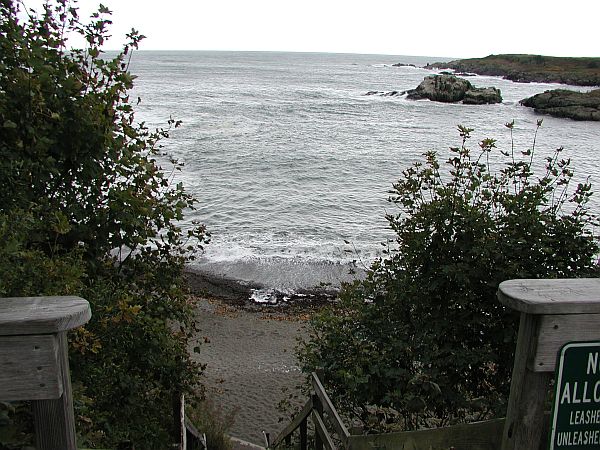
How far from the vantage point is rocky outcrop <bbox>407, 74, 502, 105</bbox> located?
272 feet

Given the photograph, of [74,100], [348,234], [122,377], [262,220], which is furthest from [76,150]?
[262,220]

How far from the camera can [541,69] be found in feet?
460

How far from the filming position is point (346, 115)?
67.3 m

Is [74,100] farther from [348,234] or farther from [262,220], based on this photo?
[262,220]

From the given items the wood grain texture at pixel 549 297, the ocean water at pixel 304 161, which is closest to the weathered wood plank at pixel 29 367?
the wood grain texture at pixel 549 297

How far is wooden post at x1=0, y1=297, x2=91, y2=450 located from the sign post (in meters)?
1.74

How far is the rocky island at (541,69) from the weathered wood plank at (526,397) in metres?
125

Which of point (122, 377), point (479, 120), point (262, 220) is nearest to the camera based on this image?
point (122, 377)

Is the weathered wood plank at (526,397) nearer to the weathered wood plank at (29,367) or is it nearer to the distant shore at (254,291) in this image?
the weathered wood plank at (29,367)

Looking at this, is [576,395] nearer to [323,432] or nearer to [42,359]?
[42,359]

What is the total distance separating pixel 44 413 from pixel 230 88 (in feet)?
320

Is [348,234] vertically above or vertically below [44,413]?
below

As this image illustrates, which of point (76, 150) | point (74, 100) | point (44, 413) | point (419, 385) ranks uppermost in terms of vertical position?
point (74, 100)

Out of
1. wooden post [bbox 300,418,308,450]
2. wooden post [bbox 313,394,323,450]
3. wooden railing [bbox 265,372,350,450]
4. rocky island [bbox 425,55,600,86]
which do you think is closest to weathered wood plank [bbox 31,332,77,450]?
wooden railing [bbox 265,372,350,450]
